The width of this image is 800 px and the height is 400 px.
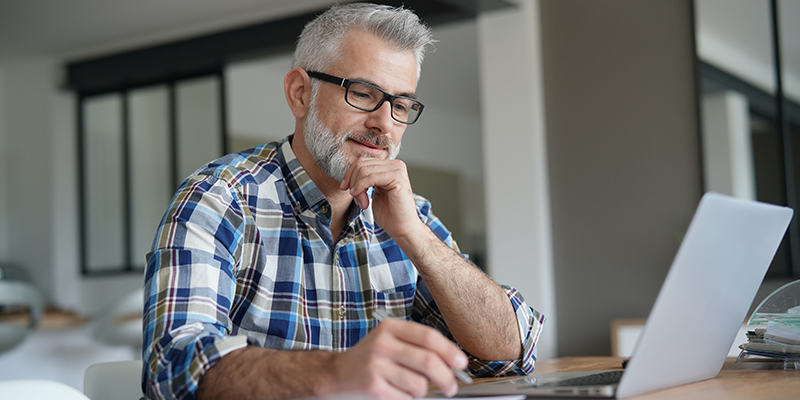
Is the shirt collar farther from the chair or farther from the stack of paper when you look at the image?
the chair

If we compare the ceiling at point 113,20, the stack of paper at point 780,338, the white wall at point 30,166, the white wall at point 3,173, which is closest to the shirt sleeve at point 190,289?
the stack of paper at point 780,338

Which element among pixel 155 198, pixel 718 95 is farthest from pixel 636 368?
pixel 155 198

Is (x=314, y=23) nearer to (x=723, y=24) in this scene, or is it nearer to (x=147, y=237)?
(x=723, y=24)

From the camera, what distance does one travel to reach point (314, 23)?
1504 mm

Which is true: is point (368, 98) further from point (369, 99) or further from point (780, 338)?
point (780, 338)

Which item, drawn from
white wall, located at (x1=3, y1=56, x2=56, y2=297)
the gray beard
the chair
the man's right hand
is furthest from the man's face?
white wall, located at (x1=3, y1=56, x2=56, y2=297)

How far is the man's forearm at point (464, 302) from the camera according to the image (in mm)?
1221

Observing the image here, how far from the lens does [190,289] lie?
3.14 feet

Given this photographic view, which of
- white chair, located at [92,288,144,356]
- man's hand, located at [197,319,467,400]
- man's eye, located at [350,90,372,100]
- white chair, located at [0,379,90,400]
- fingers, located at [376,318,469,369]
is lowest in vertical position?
white chair, located at [92,288,144,356]

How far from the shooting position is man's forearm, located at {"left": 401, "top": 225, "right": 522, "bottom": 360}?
4.00ft

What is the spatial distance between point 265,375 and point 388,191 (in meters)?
0.47

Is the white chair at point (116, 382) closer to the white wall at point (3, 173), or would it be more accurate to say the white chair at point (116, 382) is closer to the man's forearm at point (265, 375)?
the man's forearm at point (265, 375)

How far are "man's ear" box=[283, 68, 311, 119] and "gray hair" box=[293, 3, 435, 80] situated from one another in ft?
0.09

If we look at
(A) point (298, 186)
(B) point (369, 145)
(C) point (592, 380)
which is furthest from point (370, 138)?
(C) point (592, 380)
